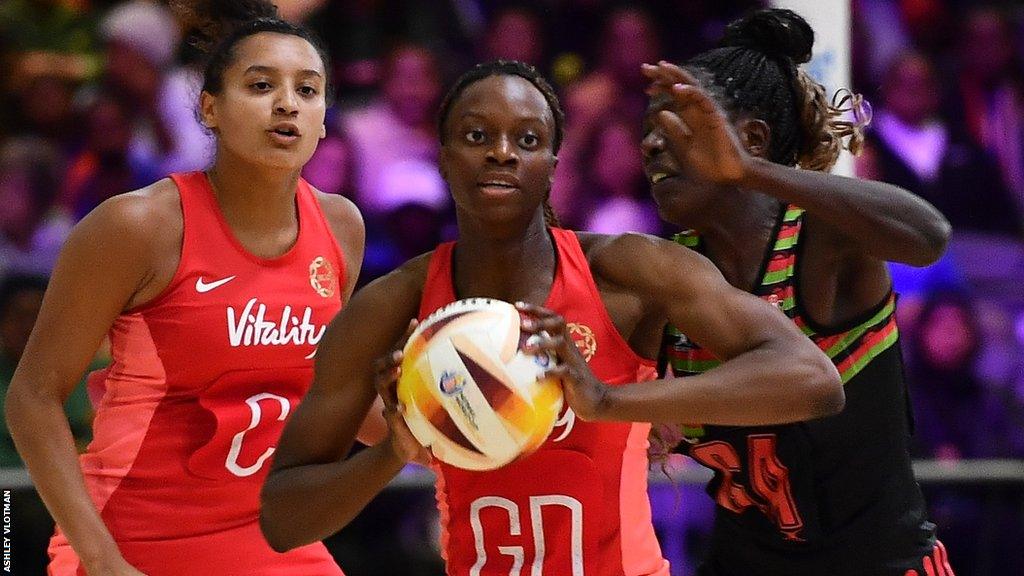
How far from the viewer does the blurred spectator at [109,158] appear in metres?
4.60

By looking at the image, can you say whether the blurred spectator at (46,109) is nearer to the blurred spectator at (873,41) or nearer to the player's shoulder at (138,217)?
the player's shoulder at (138,217)

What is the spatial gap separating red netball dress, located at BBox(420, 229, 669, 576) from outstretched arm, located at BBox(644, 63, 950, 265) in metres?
0.28

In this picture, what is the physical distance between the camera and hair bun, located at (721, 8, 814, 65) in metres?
2.71

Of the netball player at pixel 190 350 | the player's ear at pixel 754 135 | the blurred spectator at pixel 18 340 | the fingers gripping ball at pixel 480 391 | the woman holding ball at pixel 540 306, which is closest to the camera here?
the fingers gripping ball at pixel 480 391

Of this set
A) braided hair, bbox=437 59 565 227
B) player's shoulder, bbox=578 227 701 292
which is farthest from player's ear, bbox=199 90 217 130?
player's shoulder, bbox=578 227 701 292

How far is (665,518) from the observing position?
4566 mm

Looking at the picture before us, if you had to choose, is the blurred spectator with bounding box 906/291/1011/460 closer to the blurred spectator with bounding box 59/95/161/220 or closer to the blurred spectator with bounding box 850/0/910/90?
the blurred spectator with bounding box 850/0/910/90

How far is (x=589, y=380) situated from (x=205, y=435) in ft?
3.48

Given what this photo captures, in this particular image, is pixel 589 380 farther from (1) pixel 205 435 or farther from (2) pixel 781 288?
(1) pixel 205 435

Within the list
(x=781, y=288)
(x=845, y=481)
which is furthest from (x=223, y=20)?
(x=845, y=481)

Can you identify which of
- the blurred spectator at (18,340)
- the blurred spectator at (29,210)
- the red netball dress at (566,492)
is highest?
the red netball dress at (566,492)

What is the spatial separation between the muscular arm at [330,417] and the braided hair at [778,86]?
76cm

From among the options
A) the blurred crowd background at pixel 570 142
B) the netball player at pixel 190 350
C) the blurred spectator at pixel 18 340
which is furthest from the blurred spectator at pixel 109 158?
the netball player at pixel 190 350

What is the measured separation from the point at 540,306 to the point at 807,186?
525 mm
